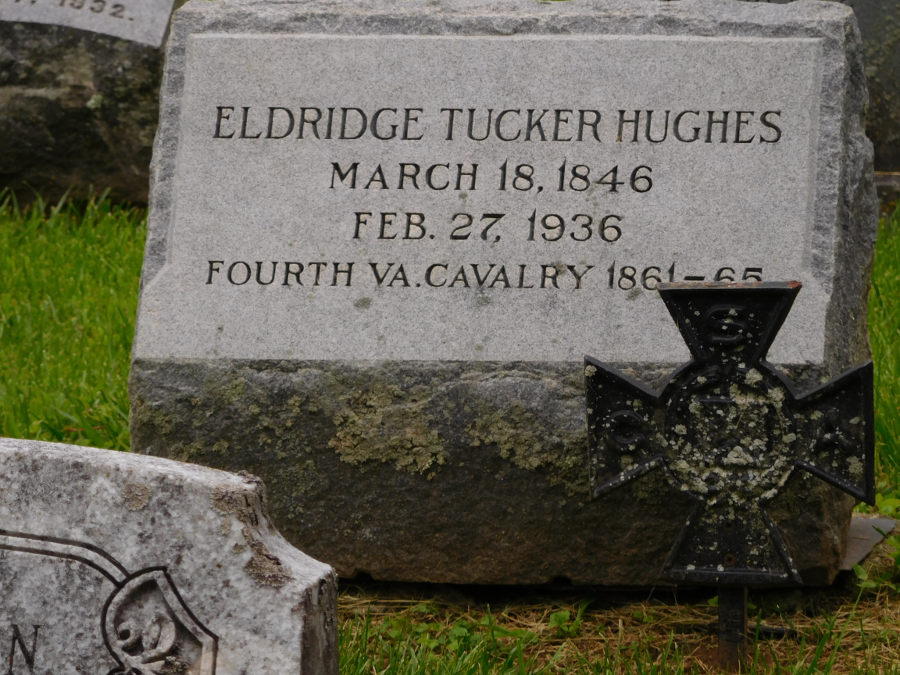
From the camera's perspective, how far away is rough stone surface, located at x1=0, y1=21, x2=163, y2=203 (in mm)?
5766

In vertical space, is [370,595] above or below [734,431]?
below

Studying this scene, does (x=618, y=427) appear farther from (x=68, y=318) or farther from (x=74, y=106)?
(x=74, y=106)

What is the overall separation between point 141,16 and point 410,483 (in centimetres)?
403

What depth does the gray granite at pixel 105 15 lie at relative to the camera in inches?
231

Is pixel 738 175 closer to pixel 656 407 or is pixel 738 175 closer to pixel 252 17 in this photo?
pixel 656 407

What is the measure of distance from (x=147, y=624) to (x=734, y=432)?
1.22 meters

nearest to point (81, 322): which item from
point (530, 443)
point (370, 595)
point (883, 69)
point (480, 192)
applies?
point (370, 595)

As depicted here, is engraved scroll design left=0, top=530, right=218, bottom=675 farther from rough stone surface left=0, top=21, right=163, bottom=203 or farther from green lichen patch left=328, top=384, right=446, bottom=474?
rough stone surface left=0, top=21, right=163, bottom=203

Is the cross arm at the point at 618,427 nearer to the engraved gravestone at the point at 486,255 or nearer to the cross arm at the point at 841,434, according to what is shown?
the cross arm at the point at 841,434

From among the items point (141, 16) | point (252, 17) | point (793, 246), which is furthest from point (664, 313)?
point (141, 16)

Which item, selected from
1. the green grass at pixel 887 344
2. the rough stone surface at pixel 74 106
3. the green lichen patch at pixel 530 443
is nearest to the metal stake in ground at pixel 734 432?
the green lichen patch at pixel 530 443

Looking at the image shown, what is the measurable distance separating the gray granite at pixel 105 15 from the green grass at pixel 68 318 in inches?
35.0

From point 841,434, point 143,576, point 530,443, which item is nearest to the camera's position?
point 143,576

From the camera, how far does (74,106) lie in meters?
5.76
